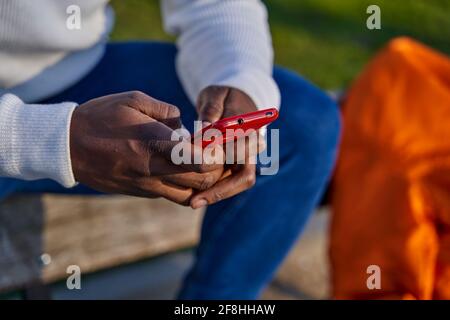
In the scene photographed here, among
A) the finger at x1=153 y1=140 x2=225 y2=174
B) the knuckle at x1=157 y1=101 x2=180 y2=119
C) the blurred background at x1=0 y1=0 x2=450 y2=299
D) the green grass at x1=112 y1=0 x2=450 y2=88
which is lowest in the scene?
the blurred background at x1=0 y1=0 x2=450 y2=299

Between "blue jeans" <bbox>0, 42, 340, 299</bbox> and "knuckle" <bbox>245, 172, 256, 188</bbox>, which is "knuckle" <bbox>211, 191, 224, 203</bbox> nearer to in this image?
"knuckle" <bbox>245, 172, 256, 188</bbox>

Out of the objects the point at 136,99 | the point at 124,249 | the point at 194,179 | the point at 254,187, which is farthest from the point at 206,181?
the point at 124,249

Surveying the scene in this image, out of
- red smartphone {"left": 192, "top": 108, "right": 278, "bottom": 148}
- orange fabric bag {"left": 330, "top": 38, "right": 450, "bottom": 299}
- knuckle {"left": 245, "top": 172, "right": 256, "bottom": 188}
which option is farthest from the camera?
orange fabric bag {"left": 330, "top": 38, "right": 450, "bottom": 299}

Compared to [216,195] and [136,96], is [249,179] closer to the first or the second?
[216,195]

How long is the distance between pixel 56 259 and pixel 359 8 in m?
1.75

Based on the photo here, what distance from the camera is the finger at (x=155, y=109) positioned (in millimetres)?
772

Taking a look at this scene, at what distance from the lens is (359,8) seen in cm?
263

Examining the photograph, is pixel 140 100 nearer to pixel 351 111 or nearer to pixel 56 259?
pixel 56 259

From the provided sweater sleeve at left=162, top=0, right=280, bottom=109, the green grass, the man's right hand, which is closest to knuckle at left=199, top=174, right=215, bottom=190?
the man's right hand

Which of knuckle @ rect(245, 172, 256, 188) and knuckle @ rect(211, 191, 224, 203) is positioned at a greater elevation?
knuckle @ rect(245, 172, 256, 188)

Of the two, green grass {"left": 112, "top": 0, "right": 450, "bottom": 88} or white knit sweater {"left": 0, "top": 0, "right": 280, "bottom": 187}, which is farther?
green grass {"left": 112, "top": 0, "right": 450, "bottom": 88}

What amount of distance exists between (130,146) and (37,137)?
106mm

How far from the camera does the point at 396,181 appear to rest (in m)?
1.34

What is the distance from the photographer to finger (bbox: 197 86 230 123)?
0.91 m
